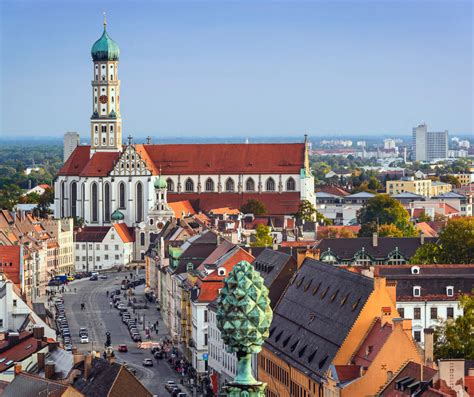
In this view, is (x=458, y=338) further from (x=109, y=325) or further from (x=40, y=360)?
(x=109, y=325)

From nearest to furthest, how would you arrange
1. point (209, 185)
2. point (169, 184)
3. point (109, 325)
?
point (109, 325) < point (169, 184) < point (209, 185)

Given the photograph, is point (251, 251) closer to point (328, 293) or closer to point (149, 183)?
point (328, 293)

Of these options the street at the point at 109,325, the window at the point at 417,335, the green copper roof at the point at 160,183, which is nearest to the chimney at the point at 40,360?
the street at the point at 109,325

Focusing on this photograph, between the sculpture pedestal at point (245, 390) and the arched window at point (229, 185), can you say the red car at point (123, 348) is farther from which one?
the arched window at point (229, 185)

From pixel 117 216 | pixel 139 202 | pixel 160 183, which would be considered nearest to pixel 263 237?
Result: pixel 160 183

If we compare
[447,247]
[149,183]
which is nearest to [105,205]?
[149,183]

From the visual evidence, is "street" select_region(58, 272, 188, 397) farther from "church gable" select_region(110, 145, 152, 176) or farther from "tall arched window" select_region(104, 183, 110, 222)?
"church gable" select_region(110, 145, 152, 176)

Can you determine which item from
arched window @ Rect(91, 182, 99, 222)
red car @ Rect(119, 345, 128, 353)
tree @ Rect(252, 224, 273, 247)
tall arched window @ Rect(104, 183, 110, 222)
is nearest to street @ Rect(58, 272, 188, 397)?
red car @ Rect(119, 345, 128, 353)
